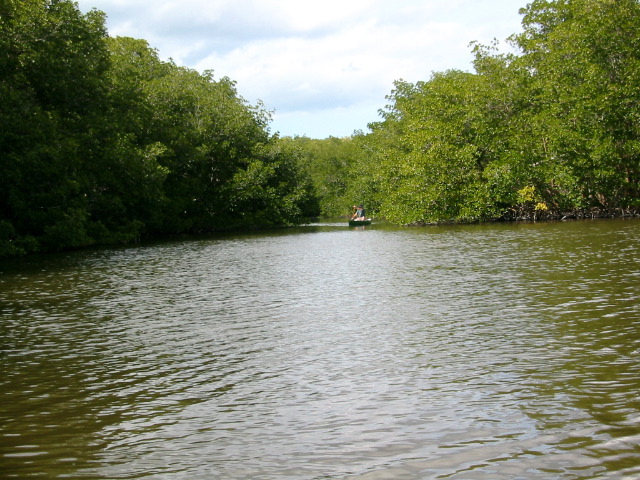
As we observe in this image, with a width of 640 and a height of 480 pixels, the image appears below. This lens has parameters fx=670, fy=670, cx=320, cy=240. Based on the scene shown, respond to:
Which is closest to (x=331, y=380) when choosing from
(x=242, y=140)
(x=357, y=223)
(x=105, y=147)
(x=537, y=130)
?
(x=105, y=147)

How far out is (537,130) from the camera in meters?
49.8

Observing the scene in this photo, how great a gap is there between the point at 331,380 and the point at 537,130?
45186 mm

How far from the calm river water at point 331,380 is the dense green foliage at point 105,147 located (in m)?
17.8

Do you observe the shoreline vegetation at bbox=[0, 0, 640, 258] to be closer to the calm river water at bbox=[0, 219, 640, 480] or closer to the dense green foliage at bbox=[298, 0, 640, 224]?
the dense green foliage at bbox=[298, 0, 640, 224]

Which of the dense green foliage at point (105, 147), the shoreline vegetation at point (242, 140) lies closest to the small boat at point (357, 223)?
the shoreline vegetation at point (242, 140)

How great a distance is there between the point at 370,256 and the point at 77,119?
73.7ft

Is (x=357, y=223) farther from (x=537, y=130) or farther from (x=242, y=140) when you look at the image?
(x=537, y=130)

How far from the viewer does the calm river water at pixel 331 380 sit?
5984 mm

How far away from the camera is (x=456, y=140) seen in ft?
181

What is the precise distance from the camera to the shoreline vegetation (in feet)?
116

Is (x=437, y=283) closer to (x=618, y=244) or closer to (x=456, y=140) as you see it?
(x=618, y=244)

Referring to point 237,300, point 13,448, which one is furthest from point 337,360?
point 237,300

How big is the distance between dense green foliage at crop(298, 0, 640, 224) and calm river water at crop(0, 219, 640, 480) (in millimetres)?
30585

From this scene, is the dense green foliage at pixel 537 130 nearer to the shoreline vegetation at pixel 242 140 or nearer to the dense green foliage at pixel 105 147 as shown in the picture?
the shoreline vegetation at pixel 242 140
